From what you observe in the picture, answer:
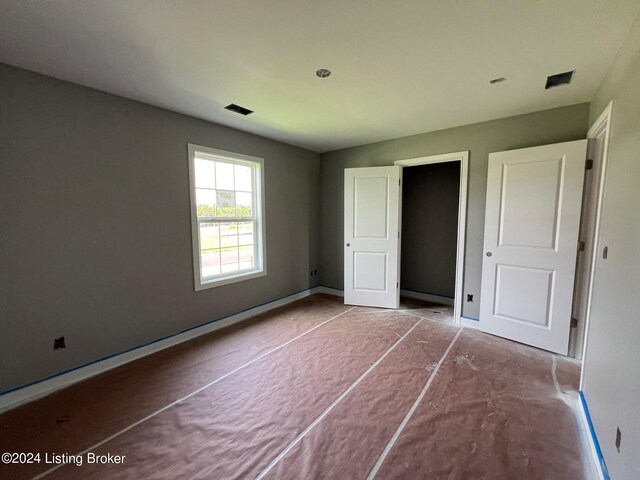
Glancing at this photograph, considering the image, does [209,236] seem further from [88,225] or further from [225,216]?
[88,225]

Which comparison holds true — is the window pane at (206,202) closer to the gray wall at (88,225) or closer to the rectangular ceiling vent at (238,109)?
the gray wall at (88,225)

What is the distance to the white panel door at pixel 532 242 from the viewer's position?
2428 mm

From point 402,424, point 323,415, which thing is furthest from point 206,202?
point 402,424

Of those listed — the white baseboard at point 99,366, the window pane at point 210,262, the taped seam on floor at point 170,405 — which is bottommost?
the taped seam on floor at point 170,405

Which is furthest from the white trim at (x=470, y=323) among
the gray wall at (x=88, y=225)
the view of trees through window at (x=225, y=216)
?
the gray wall at (x=88, y=225)

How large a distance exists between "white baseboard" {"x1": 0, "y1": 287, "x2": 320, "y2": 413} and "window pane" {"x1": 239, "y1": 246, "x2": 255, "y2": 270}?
1.93ft

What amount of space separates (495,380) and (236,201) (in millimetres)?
3221

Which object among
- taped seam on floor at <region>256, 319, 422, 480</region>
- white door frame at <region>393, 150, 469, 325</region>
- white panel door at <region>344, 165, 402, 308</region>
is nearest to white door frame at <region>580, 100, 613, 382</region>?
white door frame at <region>393, 150, 469, 325</region>

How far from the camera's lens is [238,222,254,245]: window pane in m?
3.46

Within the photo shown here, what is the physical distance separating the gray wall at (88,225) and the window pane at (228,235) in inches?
18.8

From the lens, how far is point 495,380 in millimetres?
2145

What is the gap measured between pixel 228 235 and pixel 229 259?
306 mm

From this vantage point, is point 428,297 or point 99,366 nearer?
point 99,366

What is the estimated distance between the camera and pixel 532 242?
262 cm
